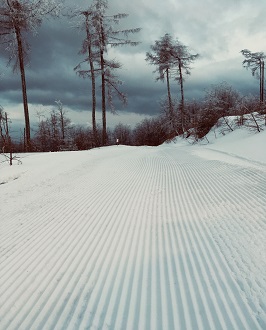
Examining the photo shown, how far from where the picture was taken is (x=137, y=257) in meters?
3.77

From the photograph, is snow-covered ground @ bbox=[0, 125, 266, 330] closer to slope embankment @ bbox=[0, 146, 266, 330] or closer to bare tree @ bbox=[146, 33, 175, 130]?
slope embankment @ bbox=[0, 146, 266, 330]

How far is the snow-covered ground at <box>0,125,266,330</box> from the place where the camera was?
2.70 metres

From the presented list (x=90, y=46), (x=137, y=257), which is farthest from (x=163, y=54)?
(x=137, y=257)

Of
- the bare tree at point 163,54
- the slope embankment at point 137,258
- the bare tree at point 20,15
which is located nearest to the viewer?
the slope embankment at point 137,258

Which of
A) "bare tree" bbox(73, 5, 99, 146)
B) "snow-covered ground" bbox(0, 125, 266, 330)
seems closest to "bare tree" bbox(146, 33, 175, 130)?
"bare tree" bbox(73, 5, 99, 146)

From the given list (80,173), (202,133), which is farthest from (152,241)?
(202,133)

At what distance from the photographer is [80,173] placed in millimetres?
10742

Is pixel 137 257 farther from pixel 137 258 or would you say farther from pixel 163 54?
pixel 163 54

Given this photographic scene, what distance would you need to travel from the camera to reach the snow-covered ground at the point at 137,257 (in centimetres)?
270

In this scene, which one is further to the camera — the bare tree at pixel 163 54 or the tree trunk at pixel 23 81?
the bare tree at pixel 163 54

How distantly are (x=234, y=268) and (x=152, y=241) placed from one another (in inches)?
49.1

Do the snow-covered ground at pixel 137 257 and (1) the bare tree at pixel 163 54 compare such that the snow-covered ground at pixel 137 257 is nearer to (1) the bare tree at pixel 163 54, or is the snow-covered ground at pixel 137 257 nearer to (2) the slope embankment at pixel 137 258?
(2) the slope embankment at pixel 137 258

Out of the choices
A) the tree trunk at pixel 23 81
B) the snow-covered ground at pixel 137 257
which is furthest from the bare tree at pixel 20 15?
the snow-covered ground at pixel 137 257

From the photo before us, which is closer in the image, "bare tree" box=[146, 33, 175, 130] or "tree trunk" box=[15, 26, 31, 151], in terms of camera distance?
"tree trunk" box=[15, 26, 31, 151]
